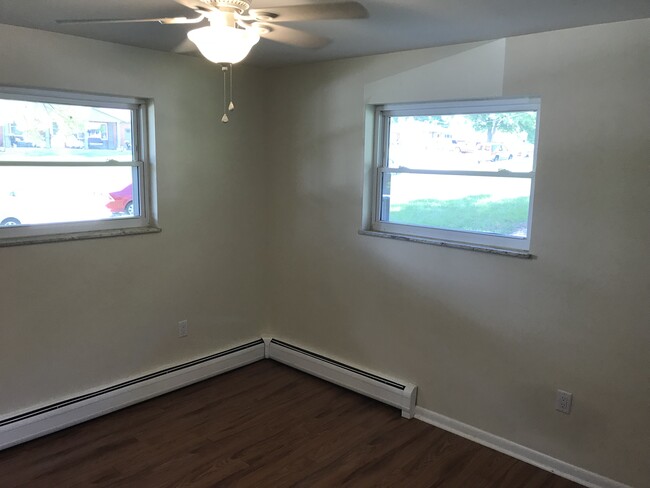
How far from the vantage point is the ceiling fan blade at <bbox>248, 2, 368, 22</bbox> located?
198 cm

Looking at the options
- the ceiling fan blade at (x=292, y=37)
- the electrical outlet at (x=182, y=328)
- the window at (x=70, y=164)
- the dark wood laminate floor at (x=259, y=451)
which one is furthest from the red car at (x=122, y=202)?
the ceiling fan blade at (x=292, y=37)

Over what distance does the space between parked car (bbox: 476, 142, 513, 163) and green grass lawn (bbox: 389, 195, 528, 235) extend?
23cm

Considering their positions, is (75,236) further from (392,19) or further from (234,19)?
(392,19)

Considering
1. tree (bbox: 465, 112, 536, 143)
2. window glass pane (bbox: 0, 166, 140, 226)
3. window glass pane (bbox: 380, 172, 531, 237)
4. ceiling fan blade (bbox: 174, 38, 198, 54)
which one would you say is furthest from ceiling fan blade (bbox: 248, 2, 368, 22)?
window glass pane (bbox: 0, 166, 140, 226)

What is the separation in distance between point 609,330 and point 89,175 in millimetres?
3064

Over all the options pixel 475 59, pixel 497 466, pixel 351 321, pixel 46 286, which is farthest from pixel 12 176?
pixel 497 466

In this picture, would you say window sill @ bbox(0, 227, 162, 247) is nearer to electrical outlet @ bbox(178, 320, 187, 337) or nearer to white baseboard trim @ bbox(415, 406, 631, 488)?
electrical outlet @ bbox(178, 320, 187, 337)

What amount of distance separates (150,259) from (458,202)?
6.69ft

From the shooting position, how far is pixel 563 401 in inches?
110

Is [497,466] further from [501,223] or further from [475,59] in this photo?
[475,59]

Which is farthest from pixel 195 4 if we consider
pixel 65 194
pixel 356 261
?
pixel 356 261

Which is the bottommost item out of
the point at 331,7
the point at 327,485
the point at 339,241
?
the point at 327,485

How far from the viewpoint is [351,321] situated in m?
3.78

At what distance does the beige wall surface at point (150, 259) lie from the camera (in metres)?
2.99
